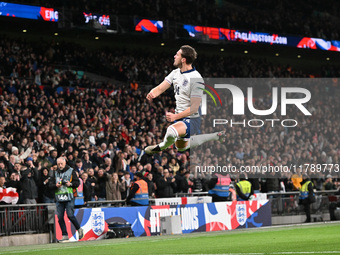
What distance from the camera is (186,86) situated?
10094mm

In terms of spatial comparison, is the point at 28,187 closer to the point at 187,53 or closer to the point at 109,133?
the point at 109,133

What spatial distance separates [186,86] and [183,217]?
1053 centimetres

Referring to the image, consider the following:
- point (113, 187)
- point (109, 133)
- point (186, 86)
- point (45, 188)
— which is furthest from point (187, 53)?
point (109, 133)

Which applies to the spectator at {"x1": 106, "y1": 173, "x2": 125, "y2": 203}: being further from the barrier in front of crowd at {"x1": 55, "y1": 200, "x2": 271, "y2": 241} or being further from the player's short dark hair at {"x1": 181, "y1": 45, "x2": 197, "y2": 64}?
the player's short dark hair at {"x1": 181, "y1": 45, "x2": 197, "y2": 64}

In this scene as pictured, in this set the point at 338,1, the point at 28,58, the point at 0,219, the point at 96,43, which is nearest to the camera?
the point at 0,219

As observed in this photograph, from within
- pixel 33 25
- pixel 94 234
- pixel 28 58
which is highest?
pixel 33 25

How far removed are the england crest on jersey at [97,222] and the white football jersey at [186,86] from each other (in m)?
8.63

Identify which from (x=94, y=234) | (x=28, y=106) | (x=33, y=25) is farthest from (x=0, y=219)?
(x=33, y=25)

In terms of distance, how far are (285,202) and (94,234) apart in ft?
29.1

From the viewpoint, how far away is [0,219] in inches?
675

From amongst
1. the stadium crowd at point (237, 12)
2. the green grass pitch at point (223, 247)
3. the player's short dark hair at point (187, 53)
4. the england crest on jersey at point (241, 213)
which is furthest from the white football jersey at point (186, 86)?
the stadium crowd at point (237, 12)

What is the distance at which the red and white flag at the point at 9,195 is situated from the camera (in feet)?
57.8

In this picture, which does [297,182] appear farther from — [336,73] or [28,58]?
[336,73]

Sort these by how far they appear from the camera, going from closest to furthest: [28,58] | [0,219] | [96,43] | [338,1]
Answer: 1. [0,219]
2. [28,58]
3. [96,43]
4. [338,1]
